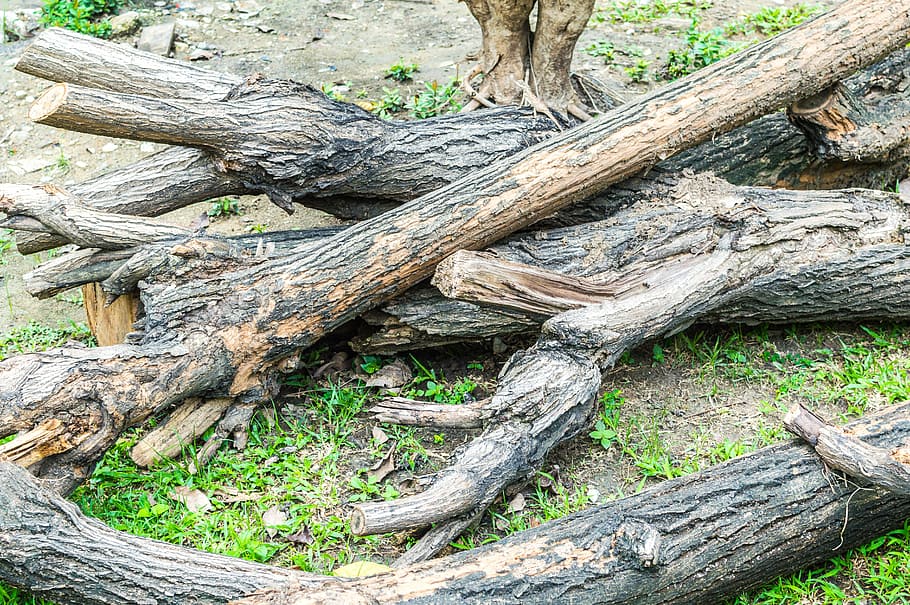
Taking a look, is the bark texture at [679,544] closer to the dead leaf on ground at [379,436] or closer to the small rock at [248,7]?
the dead leaf on ground at [379,436]

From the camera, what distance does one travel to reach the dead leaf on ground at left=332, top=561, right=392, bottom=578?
9.78ft

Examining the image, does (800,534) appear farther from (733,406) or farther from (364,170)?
(364,170)

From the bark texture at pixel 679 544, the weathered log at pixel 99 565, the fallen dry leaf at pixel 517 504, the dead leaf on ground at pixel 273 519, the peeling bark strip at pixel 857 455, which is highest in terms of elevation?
the peeling bark strip at pixel 857 455

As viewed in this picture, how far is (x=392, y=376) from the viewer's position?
3.86 m

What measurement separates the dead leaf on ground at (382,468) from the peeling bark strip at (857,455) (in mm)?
1496

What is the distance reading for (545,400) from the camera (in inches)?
128

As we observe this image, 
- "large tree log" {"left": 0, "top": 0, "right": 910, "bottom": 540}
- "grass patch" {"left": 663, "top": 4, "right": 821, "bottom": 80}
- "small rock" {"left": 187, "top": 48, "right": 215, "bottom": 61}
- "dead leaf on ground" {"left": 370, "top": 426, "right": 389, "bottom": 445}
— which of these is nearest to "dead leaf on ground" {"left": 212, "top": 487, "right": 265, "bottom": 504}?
"large tree log" {"left": 0, "top": 0, "right": 910, "bottom": 540}

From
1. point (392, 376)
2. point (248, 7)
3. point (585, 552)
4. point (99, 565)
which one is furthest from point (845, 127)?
point (248, 7)

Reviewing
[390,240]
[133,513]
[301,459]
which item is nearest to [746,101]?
[390,240]

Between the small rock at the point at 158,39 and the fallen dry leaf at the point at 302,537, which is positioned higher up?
the small rock at the point at 158,39

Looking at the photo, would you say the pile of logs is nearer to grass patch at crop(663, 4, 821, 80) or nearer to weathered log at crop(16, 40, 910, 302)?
weathered log at crop(16, 40, 910, 302)

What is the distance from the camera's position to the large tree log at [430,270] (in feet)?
10.5

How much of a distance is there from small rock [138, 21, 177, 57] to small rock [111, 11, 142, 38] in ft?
0.35

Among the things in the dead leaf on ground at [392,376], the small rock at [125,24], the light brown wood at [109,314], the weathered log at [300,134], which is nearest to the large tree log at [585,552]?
the light brown wood at [109,314]
